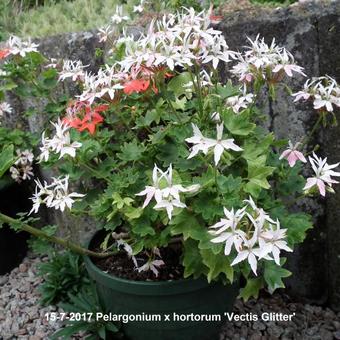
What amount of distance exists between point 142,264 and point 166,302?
0.81 feet

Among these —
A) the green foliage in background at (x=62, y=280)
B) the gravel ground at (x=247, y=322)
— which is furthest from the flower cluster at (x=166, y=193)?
the green foliage in background at (x=62, y=280)

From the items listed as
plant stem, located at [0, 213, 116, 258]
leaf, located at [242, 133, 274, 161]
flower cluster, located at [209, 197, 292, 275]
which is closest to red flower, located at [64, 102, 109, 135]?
plant stem, located at [0, 213, 116, 258]

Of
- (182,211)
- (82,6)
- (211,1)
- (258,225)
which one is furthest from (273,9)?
(82,6)

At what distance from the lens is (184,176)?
1.63 m

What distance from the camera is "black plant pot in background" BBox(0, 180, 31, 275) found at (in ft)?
9.24

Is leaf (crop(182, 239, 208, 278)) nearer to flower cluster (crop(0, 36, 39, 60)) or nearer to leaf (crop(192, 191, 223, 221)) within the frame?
leaf (crop(192, 191, 223, 221))

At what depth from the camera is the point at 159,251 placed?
2.02 metres

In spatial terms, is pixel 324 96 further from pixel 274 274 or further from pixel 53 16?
pixel 53 16

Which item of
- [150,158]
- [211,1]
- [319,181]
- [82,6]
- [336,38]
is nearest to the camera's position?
[319,181]

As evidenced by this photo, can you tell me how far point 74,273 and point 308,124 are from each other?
133cm

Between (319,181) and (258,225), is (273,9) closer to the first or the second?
(319,181)

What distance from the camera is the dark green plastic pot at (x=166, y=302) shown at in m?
1.83

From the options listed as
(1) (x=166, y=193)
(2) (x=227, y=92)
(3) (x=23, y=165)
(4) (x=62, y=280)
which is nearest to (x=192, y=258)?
(1) (x=166, y=193)

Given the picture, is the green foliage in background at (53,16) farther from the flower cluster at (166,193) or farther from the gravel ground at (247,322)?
the flower cluster at (166,193)
